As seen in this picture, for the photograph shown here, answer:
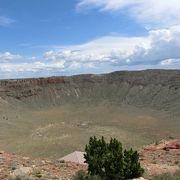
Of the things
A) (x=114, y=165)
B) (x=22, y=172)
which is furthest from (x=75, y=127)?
(x=114, y=165)

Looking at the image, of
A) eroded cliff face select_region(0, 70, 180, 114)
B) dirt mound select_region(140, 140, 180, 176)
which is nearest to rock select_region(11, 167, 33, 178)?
dirt mound select_region(140, 140, 180, 176)

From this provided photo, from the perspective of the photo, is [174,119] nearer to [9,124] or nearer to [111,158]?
[9,124]

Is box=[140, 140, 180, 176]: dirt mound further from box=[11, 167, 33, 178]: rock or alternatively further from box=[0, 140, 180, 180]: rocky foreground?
box=[11, 167, 33, 178]: rock

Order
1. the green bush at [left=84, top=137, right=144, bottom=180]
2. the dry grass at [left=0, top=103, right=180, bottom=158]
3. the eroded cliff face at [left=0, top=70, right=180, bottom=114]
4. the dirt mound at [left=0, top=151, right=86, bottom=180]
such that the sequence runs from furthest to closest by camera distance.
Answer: the eroded cliff face at [left=0, top=70, right=180, bottom=114]
the dry grass at [left=0, top=103, right=180, bottom=158]
the green bush at [left=84, top=137, right=144, bottom=180]
the dirt mound at [left=0, top=151, right=86, bottom=180]

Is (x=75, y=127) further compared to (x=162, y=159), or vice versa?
Result: (x=75, y=127)

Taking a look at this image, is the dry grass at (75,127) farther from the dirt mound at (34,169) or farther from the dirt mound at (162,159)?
the dirt mound at (34,169)

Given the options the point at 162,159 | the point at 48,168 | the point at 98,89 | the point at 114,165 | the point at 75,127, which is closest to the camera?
the point at 114,165

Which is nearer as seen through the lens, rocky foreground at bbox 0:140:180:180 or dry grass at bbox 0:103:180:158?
rocky foreground at bbox 0:140:180:180

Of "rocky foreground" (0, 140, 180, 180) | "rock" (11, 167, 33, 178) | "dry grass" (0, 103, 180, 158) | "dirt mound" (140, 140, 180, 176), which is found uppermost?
"rock" (11, 167, 33, 178)

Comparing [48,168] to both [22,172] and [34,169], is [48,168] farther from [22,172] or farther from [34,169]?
[22,172]

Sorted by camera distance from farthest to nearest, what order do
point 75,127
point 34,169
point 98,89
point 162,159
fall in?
1. point 98,89
2. point 75,127
3. point 162,159
4. point 34,169
